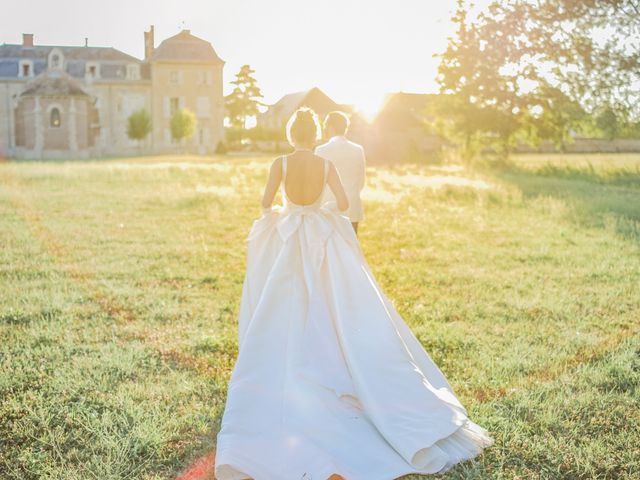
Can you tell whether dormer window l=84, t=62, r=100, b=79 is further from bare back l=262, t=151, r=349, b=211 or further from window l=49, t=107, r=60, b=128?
bare back l=262, t=151, r=349, b=211

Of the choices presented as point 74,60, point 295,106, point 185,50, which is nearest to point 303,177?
point 185,50

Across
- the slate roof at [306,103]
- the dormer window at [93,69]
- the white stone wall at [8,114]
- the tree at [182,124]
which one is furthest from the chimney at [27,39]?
the slate roof at [306,103]

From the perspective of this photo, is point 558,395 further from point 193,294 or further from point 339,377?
point 193,294

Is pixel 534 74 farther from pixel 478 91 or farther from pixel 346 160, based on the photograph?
pixel 346 160

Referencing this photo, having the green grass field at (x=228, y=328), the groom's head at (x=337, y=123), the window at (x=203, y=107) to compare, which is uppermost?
the window at (x=203, y=107)

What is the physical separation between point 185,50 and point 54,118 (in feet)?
45.1

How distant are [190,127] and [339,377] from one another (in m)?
56.1

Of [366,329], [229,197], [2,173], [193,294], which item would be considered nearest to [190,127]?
[2,173]

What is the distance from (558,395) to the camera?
4957 mm

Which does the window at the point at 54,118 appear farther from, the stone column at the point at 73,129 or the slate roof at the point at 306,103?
the slate roof at the point at 306,103

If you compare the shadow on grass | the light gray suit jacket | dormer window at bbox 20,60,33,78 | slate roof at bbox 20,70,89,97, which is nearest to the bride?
the light gray suit jacket

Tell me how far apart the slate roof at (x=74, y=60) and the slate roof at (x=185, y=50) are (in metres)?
2.18

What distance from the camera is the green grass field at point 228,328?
4.18 meters

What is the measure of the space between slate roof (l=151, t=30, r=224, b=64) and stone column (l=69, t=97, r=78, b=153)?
9.71 metres
